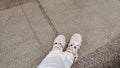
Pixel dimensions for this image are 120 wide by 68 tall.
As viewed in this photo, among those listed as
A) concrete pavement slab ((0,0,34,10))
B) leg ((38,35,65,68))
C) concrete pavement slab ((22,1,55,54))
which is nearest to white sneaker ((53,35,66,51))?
leg ((38,35,65,68))

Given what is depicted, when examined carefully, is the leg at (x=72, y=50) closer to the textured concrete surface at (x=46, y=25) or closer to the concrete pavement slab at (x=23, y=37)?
the textured concrete surface at (x=46, y=25)

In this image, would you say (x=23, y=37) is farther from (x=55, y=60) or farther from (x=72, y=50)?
(x=55, y=60)

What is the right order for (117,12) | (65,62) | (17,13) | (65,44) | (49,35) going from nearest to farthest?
(65,62) → (65,44) → (49,35) → (117,12) → (17,13)

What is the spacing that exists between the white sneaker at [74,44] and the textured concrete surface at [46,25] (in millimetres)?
67

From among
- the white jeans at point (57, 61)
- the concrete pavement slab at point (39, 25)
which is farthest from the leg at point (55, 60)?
the concrete pavement slab at point (39, 25)

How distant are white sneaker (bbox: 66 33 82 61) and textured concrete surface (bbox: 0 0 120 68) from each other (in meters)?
0.07

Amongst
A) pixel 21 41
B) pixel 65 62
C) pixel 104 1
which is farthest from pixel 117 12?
pixel 21 41

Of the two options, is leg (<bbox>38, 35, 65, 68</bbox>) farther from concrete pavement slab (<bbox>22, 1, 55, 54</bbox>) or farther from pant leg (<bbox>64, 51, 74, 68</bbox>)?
concrete pavement slab (<bbox>22, 1, 55, 54</bbox>)

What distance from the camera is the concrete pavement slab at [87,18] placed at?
1.47 metres

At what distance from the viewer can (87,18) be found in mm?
1675

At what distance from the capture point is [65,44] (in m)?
1.44

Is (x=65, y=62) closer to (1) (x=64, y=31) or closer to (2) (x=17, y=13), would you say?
(1) (x=64, y=31)

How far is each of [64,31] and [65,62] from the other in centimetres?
56

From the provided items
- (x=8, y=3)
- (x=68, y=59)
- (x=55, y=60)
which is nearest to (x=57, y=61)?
(x=55, y=60)
